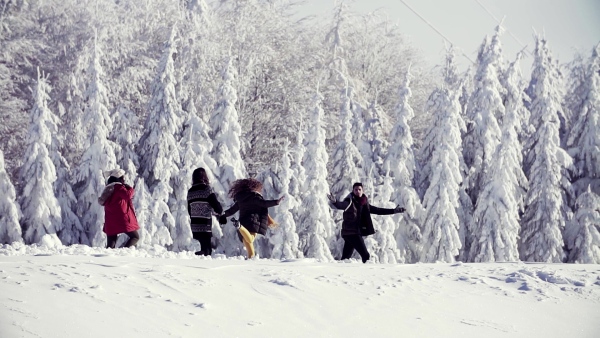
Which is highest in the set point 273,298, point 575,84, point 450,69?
point 450,69

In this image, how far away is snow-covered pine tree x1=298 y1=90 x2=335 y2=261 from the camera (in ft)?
82.9

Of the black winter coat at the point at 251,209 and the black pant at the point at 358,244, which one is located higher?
the black winter coat at the point at 251,209

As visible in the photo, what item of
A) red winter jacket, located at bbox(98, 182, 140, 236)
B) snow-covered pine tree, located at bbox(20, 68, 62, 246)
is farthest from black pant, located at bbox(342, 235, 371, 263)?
snow-covered pine tree, located at bbox(20, 68, 62, 246)

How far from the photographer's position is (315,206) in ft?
83.0

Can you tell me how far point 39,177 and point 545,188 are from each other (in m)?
18.9

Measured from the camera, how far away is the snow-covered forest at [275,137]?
24.9 meters

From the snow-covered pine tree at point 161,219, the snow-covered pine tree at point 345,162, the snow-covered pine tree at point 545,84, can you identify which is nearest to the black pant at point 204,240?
the snow-covered pine tree at point 161,219

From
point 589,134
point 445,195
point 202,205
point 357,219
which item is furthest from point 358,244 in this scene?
point 589,134

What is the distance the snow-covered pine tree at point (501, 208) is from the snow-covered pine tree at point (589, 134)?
11.5ft

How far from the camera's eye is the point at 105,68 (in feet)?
97.2

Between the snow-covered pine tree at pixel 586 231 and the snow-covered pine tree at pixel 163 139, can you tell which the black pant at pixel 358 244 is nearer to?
the snow-covered pine tree at pixel 163 139

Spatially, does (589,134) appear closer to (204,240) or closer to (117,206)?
(204,240)

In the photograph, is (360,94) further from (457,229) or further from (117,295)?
(117,295)

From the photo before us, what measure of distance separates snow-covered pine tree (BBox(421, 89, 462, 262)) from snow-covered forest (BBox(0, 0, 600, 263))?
6 cm
